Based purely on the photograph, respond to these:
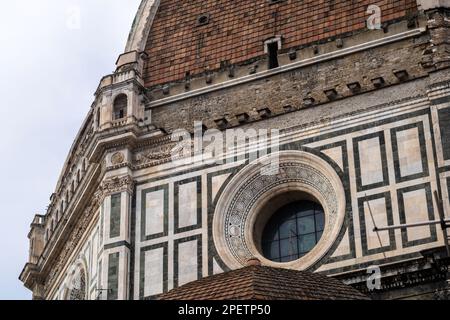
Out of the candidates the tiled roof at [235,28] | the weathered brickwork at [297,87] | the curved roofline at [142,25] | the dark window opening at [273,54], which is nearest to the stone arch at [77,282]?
the weathered brickwork at [297,87]

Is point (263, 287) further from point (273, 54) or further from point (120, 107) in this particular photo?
point (120, 107)

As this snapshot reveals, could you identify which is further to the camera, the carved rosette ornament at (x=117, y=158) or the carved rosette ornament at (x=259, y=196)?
the carved rosette ornament at (x=117, y=158)

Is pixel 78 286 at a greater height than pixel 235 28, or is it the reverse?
pixel 235 28

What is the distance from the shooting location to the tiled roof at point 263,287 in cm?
1688

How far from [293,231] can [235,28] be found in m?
4.82

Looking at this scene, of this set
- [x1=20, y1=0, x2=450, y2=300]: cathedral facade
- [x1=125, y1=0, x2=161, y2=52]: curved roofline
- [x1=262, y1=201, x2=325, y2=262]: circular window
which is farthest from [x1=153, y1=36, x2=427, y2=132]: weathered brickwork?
[x1=125, y1=0, x2=161, y2=52]: curved roofline

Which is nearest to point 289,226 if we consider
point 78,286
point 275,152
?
→ point 275,152

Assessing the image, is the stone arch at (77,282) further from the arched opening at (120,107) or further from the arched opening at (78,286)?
the arched opening at (120,107)

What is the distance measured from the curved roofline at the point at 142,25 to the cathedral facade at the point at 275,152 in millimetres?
318

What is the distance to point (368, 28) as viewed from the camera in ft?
77.8

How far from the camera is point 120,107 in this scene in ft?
82.3
